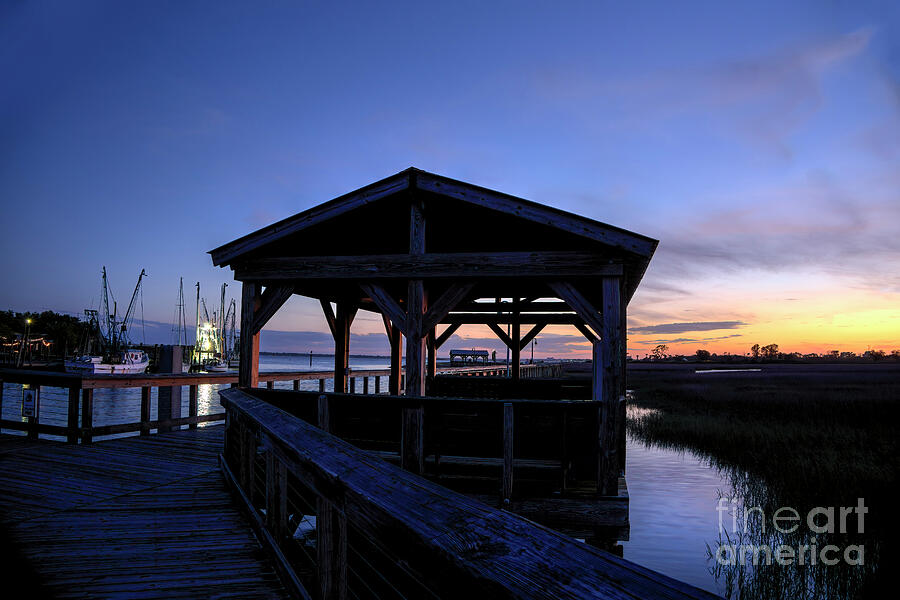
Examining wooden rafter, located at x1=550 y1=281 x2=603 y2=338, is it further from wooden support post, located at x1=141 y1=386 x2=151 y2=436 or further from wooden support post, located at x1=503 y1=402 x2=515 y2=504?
wooden support post, located at x1=141 y1=386 x2=151 y2=436

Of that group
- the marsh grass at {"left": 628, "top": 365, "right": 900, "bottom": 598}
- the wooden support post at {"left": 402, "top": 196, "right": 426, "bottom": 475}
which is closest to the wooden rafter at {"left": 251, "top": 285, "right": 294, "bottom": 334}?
the wooden support post at {"left": 402, "top": 196, "right": 426, "bottom": 475}

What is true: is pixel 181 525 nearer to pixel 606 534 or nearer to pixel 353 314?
pixel 606 534

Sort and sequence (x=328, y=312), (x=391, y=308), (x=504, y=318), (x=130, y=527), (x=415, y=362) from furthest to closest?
1. (x=504, y=318)
2. (x=328, y=312)
3. (x=391, y=308)
4. (x=415, y=362)
5. (x=130, y=527)

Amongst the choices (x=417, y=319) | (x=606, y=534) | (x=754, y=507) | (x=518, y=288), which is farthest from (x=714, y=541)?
(x=417, y=319)

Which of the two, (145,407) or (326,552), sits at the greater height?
(326,552)

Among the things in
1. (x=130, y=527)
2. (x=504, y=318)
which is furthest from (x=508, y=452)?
(x=504, y=318)

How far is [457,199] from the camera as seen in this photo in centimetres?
837

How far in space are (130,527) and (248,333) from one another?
432 centimetres

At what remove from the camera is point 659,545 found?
9891 millimetres

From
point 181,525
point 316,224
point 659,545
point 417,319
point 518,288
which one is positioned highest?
point 316,224

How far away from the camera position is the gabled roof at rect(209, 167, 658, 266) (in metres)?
7.49

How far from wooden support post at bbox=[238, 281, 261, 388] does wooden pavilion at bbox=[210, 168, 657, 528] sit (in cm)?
2

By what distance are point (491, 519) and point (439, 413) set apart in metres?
6.17

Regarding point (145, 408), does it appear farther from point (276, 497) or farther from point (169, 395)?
point (276, 497)
